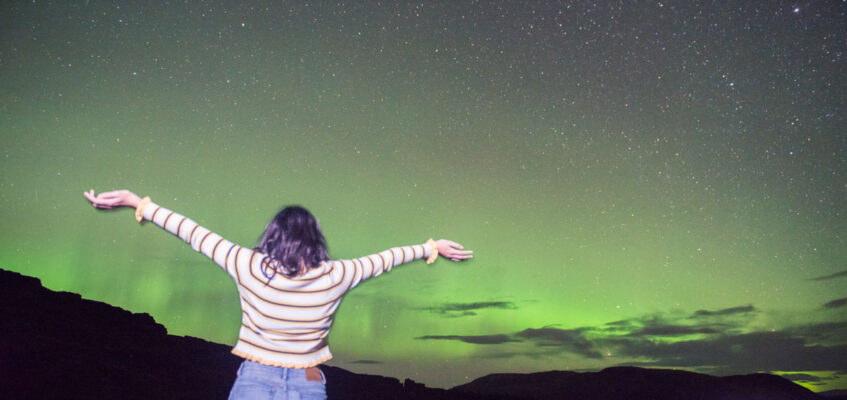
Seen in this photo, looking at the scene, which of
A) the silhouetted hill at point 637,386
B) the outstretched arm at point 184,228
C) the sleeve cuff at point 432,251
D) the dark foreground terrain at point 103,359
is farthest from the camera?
the silhouetted hill at point 637,386

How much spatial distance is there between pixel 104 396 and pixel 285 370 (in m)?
32.9

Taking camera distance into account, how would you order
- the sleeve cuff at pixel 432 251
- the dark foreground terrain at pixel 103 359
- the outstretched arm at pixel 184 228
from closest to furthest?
the outstretched arm at pixel 184 228 < the sleeve cuff at pixel 432 251 < the dark foreground terrain at pixel 103 359

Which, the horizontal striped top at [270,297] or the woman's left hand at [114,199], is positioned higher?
the woman's left hand at [114,199]

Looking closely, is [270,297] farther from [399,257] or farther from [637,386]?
[637,386]

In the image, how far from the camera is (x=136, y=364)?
133 ft

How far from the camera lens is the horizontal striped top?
2049 millimetres

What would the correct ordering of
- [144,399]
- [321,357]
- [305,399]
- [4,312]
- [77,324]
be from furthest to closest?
[77,324] < [4,312] < [144,399] < [321,357] < [305,399]

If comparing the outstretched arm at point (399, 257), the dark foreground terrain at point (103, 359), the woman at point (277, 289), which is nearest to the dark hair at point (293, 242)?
the woman at point (277, 289)

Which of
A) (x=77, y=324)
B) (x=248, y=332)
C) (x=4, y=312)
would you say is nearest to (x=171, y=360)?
(x=77, y=324)

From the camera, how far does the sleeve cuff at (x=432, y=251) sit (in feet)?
9.06

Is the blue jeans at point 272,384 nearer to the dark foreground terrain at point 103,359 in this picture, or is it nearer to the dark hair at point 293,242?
the dark hair at point 293,242

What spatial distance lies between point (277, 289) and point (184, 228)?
1.55 ft

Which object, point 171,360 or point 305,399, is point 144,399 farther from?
point 305,399

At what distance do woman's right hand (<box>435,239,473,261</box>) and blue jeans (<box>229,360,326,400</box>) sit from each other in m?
1.01
